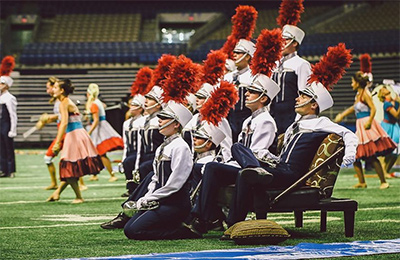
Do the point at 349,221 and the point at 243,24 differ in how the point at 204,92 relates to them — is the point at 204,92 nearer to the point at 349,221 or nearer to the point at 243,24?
the point at 243,24

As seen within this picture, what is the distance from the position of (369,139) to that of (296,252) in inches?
236

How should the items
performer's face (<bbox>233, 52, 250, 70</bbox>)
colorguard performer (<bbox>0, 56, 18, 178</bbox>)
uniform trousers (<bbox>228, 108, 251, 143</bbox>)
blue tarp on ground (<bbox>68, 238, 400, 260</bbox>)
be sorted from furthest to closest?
colorguard performer (<bbox>0, 56, 18, 178</bbox>), performer's face (<bbox>233, 52, 250, 70</bbox>), uniform trousers (<bbox>228, 108, 251, 143</bbox>), blue tarp on ground (<bbox>68, 238, 400, 260</bbox>)

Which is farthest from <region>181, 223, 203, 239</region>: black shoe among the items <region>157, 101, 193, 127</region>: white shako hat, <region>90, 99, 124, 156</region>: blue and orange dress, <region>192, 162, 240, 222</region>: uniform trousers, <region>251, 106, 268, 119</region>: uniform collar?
Result: <region>90, 99, 124, 156</region>: blue and orange dress

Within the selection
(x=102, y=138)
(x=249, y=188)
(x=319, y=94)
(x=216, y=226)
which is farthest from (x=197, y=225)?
(x=102, y=138)

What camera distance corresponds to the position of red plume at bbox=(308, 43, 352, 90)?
5.67m

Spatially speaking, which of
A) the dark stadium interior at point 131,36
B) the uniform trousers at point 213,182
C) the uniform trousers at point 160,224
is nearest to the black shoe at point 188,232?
the uniform trousers at point 160,224

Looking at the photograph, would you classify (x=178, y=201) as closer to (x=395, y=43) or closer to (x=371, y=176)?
(x=371, y=176)

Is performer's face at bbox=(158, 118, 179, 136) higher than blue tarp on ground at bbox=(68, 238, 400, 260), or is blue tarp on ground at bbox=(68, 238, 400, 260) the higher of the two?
performer's face at bbox=(158, 118, 179, 136)

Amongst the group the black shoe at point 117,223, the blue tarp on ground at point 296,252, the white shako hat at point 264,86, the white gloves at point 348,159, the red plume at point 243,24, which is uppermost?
the red plume at point 243,24

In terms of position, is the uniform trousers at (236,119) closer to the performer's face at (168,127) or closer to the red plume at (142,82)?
the performer's face at (168,127)

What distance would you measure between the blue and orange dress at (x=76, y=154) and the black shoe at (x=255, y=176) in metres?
3.55

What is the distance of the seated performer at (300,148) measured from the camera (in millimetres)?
5152

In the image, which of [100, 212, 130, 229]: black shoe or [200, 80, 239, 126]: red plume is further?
[100, 212, 130, 229]: black shoe

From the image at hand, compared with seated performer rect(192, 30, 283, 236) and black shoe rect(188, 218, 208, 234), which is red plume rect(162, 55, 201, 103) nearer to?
seated performer rect(192, 30, 283, 236)
